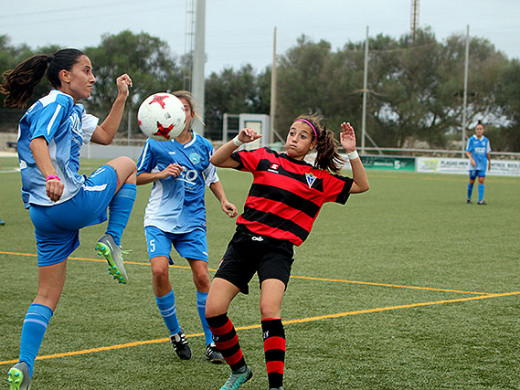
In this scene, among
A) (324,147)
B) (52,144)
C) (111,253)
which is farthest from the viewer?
(324,147)

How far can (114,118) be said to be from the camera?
4.25 m

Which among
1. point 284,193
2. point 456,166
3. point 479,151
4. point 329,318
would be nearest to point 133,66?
point 456,166

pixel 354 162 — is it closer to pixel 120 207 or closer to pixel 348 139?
pixel 348 139

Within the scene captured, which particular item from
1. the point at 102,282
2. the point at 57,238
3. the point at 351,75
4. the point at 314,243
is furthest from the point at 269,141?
the point at 57,238

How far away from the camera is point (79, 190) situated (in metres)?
3.84

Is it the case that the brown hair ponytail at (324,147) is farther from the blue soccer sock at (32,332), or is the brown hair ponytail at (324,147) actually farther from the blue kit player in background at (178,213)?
the blue soccer sock at (32,332)

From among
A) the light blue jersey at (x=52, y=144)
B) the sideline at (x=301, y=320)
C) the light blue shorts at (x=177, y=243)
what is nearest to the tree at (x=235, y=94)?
the sideline at (x=301, y=320)

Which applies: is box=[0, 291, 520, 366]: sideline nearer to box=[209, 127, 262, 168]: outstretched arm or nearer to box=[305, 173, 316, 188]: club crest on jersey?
box=[209, 127, 262, 168]: outstretched arm

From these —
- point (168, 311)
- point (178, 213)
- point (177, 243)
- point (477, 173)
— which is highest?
point (477, 173)

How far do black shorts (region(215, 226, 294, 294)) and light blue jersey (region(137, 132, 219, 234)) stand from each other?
913 millimetres

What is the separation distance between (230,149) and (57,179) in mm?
1205

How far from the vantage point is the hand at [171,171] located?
15.3 feet

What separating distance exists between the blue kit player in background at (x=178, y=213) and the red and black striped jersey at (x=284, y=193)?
2.27 feet

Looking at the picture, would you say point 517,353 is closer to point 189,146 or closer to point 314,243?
point 189,146
